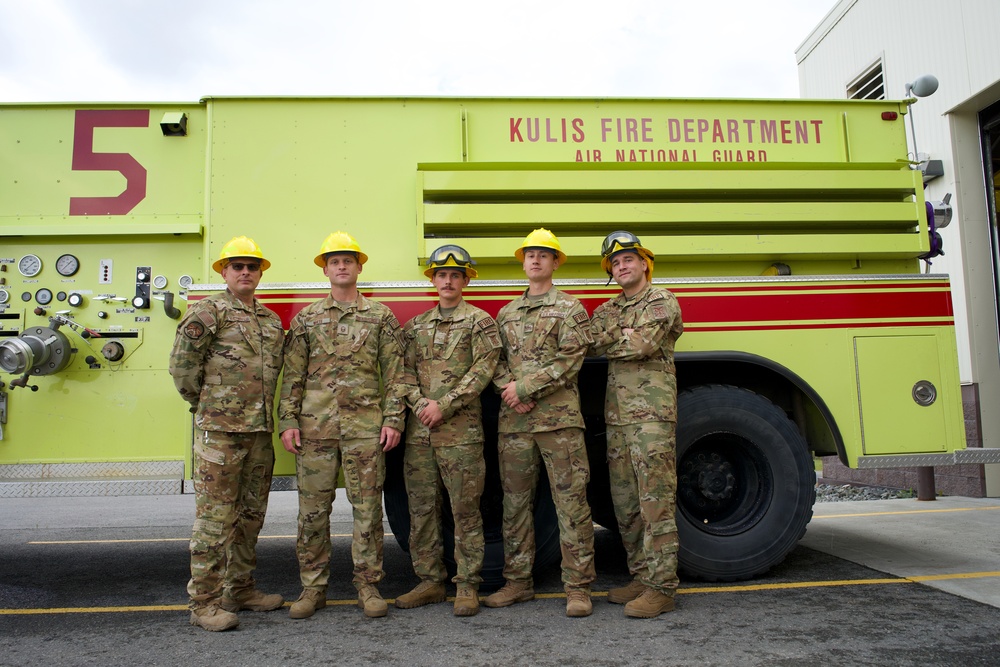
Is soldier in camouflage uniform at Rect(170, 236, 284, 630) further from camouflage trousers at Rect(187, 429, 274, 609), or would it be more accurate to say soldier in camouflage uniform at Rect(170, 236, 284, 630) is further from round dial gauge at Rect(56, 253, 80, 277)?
round dial gauge at Rect(56, 253, 80, 277)

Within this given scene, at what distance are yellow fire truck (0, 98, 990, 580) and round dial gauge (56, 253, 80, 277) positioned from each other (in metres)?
0.02

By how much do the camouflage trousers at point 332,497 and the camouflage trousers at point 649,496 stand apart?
4.78 ft

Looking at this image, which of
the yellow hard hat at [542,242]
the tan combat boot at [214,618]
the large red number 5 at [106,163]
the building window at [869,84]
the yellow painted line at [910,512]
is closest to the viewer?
the tan combat boot at [214,618]

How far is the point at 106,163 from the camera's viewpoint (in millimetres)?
4566

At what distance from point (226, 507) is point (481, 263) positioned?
2.13 metres

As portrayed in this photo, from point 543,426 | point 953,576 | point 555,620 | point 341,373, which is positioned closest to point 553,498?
point 543,426

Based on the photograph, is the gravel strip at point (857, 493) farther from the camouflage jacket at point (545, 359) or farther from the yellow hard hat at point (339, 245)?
the yellow hard hat at point (339, 245)

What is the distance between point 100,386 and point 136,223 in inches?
A: 42.6

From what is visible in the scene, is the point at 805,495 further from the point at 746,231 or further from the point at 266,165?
the point at 266,165

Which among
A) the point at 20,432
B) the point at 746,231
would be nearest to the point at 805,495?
the point at 746,231

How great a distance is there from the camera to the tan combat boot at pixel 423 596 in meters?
4.00

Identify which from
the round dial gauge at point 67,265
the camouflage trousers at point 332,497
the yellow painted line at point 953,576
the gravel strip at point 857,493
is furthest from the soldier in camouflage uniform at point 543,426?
the gravel strip at point 857,493

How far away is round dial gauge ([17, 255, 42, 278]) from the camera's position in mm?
4418

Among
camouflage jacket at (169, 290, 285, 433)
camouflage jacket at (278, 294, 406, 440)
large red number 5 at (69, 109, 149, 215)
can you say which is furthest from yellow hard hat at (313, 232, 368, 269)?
large red number 5 at (69, 109, 149, 215)
